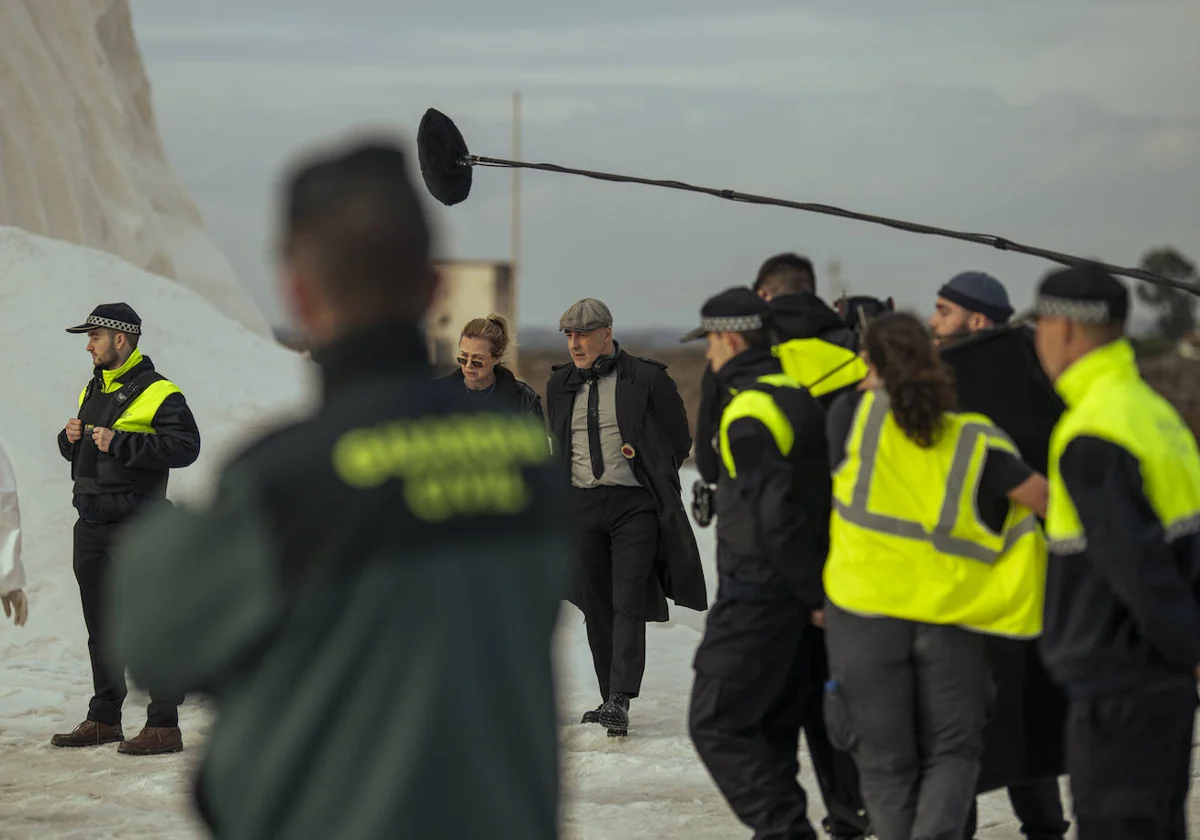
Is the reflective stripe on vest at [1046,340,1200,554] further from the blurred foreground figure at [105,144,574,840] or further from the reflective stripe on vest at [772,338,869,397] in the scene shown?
the blurred foreground figure at [105,144,574,840]

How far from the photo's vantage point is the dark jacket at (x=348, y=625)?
1.91 metres

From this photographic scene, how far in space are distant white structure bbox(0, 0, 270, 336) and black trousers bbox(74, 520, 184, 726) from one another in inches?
603

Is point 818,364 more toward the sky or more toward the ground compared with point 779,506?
more toward the sky

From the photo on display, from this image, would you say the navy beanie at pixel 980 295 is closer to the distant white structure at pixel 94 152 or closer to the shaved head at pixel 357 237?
the shaved head at pixel 357 237

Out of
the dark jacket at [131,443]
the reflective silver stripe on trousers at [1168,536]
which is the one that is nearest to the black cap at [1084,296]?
the reflective silver stripe on trousers at [1168,536]

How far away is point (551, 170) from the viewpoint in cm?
525

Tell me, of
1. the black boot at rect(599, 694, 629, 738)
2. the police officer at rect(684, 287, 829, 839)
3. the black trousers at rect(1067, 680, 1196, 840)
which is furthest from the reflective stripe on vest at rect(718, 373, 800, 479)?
the black boot at rect(599, 694, 629, 738)

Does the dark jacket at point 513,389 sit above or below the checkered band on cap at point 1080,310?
below

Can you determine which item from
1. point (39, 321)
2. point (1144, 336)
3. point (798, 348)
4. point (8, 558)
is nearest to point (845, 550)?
point (798, 348)

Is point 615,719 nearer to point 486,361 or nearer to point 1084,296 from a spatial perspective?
point 486,361

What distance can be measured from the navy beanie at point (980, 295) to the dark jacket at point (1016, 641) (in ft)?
0.54

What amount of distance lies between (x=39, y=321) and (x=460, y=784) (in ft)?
40.2

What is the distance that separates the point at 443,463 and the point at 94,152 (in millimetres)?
23548

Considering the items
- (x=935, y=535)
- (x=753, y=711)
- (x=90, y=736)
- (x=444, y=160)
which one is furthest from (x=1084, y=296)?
(x=90, y=736)
